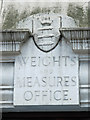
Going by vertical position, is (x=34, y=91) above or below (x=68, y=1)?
below

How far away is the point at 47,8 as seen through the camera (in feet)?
21.1

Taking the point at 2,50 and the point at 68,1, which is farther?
the point at 68,1

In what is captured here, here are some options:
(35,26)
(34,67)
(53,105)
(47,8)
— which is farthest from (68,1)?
(53,105)

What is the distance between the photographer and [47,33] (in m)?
6.01

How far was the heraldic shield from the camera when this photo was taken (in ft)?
19.7

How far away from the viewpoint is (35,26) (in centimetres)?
610

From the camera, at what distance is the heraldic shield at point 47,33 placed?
6.02m
